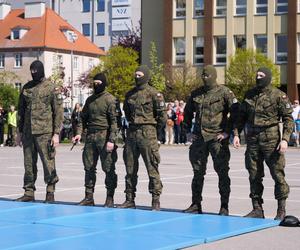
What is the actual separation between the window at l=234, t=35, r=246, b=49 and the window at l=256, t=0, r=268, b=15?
2046 mm

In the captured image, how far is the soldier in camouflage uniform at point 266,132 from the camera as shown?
38.4ft

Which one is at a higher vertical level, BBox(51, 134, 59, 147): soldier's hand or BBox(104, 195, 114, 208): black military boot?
BBox(51, 134, 59, 147): soldier's hand

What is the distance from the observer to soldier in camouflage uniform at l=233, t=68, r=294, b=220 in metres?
11.7

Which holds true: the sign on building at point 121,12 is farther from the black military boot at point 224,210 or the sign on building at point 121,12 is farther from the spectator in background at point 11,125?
the black military boot at point 224,210

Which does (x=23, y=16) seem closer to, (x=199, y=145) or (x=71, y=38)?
(x=71, y=38)

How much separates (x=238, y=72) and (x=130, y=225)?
41536 mm

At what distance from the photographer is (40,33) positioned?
96.1 meters

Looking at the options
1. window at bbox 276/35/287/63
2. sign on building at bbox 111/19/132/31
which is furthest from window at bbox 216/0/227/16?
sign on building at bbox 111/19/132/31

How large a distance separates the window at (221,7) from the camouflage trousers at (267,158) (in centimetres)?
4834

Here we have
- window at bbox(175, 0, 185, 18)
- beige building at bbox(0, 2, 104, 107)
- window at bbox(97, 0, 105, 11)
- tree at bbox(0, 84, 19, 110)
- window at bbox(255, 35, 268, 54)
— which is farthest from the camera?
window at bbox(97, 0, 105, 11)

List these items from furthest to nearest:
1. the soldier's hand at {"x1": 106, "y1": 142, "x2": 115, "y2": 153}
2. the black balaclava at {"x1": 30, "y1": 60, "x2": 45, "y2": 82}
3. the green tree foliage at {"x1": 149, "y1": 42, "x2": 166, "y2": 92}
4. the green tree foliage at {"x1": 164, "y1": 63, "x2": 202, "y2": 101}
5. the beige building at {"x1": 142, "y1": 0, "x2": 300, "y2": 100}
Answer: the beige building at {"x1": 142, "y1": 0, "x2": 300, "y2": 100}
the green tree foliage at {"x1": 149, "y1": 42, "x2": 166, "y2": 92}
the green tree foliage at {"x1": 164, "y1": 63, "x2": 202, "y2": 101}
the black balaclava at {"x1": 30, "y1": 60, "x2": 45, "y2": 82}
the soldier's hand at {"x1": 106, "y1": 142, "x2": 115, "y2": 153}

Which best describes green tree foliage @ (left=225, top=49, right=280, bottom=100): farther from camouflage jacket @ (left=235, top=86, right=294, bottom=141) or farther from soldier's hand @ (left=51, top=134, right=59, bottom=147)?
camouflage jacket @ (left=235, top=86, right=294, bottom=141)

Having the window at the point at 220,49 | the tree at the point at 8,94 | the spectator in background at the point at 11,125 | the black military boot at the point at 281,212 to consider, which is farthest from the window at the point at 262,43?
the black military boot at the point at 281,212

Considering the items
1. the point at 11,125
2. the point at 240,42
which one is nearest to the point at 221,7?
the point at 240,42
